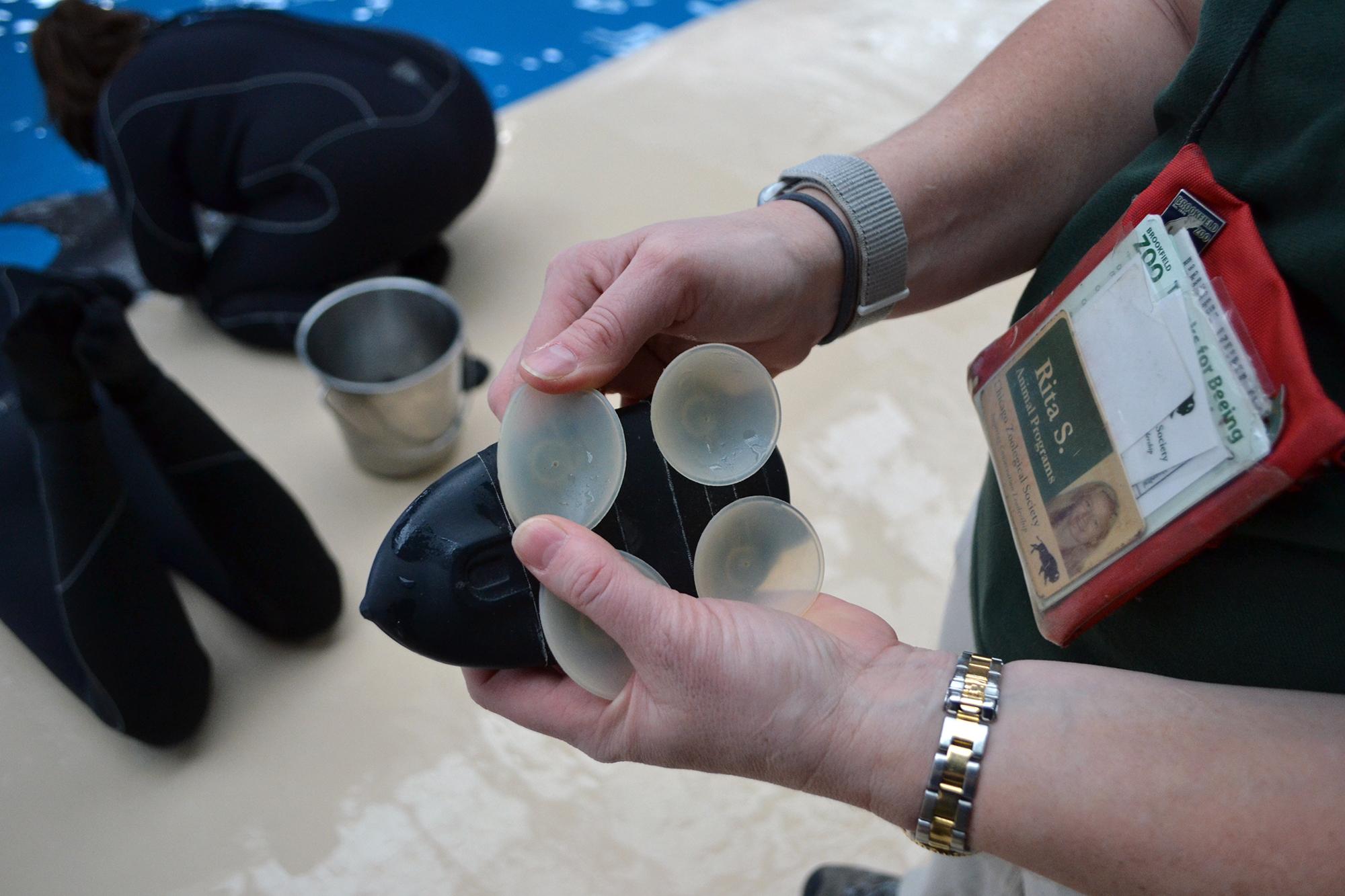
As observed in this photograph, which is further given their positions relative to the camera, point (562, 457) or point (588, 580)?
point (562, 457)

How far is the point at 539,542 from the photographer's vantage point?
68 centimetres

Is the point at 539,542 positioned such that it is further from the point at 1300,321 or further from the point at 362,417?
the point at 362,417

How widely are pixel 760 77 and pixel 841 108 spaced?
0.89 feet

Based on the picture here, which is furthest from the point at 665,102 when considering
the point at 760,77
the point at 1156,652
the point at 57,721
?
the point at 1156,652

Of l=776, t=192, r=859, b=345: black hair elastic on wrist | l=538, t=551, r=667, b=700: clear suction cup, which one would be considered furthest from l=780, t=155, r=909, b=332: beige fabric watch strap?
l=538, t=551, r=667, b=700: clear suction cup

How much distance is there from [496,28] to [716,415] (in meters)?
3.00

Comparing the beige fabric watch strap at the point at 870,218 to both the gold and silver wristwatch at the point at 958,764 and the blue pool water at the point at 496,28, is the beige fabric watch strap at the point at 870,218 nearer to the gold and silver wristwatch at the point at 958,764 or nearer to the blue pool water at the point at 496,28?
the gold and silver wristwatch at the point at 958,764

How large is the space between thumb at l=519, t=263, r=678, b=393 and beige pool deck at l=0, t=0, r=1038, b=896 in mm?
784

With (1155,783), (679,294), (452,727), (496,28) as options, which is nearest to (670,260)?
(679,294)

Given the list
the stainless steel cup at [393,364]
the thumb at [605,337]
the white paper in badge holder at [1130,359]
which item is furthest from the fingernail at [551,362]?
the stainless steel cup at [393,364]

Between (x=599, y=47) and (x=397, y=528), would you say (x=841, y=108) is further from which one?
(x=397, y=528)

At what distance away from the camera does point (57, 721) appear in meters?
1.35

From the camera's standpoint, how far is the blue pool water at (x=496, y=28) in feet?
9.76

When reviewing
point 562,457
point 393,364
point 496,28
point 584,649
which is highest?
point 562,457
